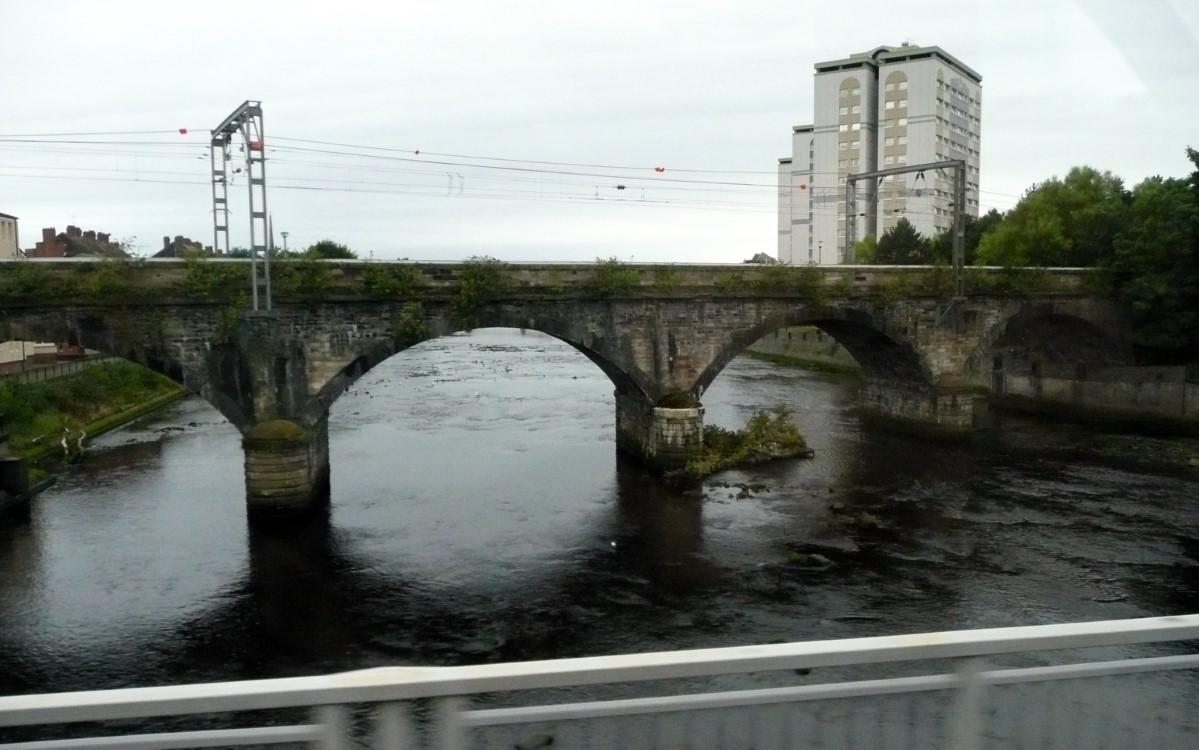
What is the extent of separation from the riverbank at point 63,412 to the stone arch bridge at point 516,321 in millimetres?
5839

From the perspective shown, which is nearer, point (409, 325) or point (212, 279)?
point (212, 279)

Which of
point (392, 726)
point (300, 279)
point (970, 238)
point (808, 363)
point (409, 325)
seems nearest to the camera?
point (392, 726)

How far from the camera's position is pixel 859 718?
2781 millimetres

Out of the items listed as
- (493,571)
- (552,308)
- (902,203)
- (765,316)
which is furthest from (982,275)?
(902,203)

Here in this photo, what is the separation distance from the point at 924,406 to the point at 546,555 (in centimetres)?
1634

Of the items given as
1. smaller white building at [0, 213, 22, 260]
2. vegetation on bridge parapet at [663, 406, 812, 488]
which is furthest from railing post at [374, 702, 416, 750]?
smaller white building at [0, 213, 22, 260]

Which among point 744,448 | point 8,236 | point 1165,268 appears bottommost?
point 744,448

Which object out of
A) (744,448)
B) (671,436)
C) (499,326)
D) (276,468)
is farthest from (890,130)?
(276,468)

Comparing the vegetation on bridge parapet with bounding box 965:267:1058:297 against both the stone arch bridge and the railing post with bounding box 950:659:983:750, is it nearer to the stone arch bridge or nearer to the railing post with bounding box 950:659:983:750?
the stone arch bridge

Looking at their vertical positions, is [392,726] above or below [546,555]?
above

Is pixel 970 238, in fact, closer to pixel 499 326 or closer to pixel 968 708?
pixel 499 326

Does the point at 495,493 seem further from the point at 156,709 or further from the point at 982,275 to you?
the point at 156,709

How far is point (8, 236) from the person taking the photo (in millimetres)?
56250

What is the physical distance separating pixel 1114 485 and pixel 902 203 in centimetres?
4397
